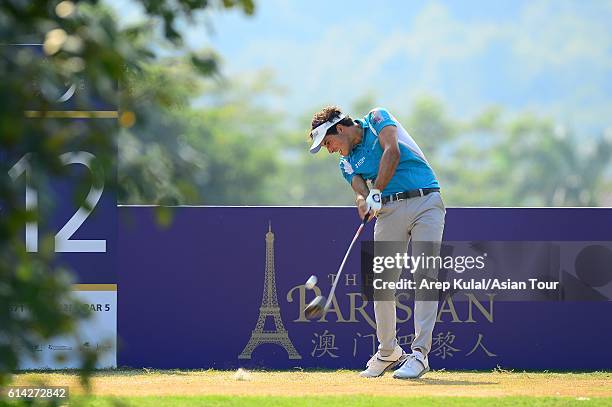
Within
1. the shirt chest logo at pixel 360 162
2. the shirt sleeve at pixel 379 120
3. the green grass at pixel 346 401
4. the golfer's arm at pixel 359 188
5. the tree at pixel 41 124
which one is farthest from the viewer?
the shirt chest logo at pixel 360 162

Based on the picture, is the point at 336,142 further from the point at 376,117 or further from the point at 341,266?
the point at 341,266

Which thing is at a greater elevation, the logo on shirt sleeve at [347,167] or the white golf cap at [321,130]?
the white golf cap at [321,130]

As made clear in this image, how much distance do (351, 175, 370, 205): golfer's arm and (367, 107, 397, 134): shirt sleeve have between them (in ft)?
1.44

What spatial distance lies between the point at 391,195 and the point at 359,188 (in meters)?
0.25

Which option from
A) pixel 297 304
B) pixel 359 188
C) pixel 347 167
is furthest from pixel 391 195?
pixel 297 304

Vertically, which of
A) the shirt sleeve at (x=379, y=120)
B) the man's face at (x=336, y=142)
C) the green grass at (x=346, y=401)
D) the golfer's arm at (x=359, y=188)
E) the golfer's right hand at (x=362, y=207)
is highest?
the shirt sleeve at (x=379, y=120)

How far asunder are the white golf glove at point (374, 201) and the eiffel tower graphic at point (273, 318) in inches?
51.2

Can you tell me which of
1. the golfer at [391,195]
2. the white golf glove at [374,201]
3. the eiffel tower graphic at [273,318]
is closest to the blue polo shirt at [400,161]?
the golfer at [391,195]

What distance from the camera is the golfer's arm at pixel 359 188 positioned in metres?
9.45

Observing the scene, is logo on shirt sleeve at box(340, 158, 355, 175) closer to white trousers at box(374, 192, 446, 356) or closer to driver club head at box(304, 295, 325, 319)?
white trousers at box(374, 192, 446, 356)

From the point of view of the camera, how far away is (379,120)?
9328 mm

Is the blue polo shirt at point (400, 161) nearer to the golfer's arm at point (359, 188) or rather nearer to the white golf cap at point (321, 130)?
the golfer's arm at point (359, 188)

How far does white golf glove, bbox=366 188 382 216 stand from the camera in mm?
9138

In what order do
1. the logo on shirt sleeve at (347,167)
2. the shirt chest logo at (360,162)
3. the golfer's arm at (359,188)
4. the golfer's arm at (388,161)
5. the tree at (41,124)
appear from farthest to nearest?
1. the logo on shirt sleeve at (347,167)
2. the shirt chest logo at (360,162)
3. the golfer's arm at (359,188)
4. the golfer's arm at (388,161)
5. the tree at (41,124)
